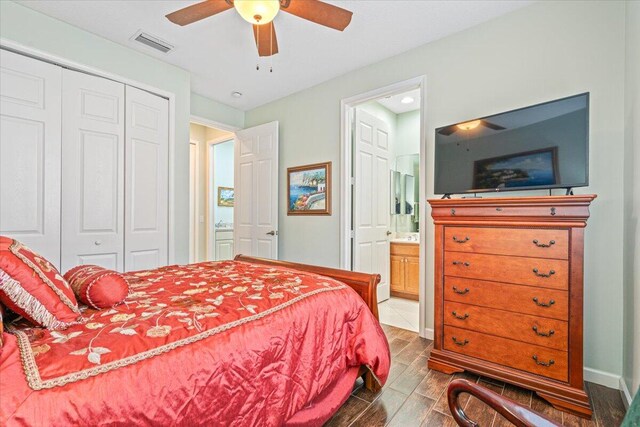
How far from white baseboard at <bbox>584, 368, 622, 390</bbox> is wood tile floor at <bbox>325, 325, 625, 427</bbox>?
0.04 m

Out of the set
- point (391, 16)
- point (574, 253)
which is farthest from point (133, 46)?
point (574, 253)

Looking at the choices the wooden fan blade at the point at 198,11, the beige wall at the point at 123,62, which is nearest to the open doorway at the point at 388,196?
the wooden fan blade at the point at 198,11

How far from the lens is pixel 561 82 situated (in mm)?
2215

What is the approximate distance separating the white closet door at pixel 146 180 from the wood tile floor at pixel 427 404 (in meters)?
2.49

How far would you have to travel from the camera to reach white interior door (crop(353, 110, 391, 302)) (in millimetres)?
3617

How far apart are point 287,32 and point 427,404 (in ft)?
10.1

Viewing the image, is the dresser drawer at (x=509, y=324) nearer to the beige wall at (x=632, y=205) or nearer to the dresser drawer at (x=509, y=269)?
the dresser drawer at (x=509, y=269)

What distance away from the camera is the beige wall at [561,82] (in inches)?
79.3

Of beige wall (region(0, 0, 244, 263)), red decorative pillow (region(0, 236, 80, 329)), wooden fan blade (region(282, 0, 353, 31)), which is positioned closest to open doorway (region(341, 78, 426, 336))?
wooden fan blade (region(282, 0, 353, 31))

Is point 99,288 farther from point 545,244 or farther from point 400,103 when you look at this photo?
point 400,103

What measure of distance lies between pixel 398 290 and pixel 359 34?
3258 mm

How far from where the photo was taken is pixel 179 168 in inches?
135

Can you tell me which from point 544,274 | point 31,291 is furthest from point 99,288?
point 544,274

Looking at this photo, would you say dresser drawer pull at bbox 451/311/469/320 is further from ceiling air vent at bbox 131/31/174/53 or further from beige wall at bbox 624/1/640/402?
ceiling air vent at bbox 131/31/174/53
